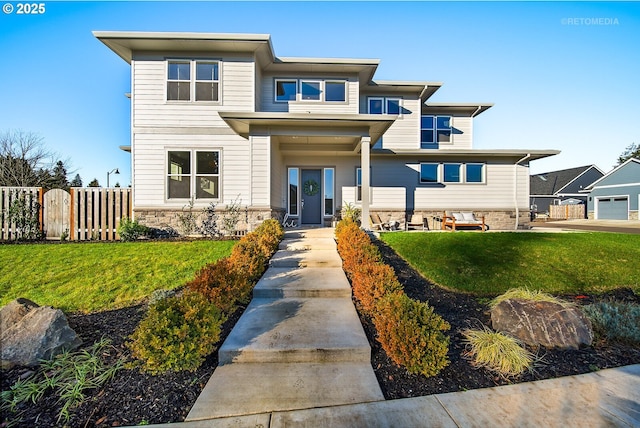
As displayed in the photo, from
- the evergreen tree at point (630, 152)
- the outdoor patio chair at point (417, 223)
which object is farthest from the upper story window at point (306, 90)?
the evergreen tree at point (630, 152)

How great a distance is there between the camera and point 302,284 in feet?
15.0

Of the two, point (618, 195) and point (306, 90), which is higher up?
point (306, 90)

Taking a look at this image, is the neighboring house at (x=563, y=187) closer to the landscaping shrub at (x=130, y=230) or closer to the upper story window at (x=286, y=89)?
the upper story window at (x=286, y=89)

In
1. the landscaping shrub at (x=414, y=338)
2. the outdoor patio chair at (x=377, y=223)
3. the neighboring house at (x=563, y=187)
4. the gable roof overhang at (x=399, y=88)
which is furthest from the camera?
the neighboring house at (x=563, y=187)

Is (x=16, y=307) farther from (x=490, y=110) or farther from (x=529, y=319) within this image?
(x=490, y=110)

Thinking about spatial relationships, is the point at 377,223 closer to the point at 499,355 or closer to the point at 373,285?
the point at 373,285

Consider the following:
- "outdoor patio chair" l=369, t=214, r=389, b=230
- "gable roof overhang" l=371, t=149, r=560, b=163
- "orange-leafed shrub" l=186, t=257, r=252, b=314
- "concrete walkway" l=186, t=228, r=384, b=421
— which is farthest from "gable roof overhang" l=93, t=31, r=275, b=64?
"concrete walkway" l=186, t=228, r=384, b=421

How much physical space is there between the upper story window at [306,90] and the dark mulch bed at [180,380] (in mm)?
9416

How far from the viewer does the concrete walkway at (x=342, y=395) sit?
2.04m

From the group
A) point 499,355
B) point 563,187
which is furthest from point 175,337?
point 563,187

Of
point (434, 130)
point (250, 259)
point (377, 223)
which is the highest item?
point (434, 130)

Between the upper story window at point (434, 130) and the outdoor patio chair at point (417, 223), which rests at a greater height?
the upper story window at point (434, 130)

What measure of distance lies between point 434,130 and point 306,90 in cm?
693

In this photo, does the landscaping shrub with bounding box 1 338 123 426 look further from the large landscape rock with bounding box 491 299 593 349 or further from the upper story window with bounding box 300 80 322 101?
the upper story window with bounding box 300 80 322 101
